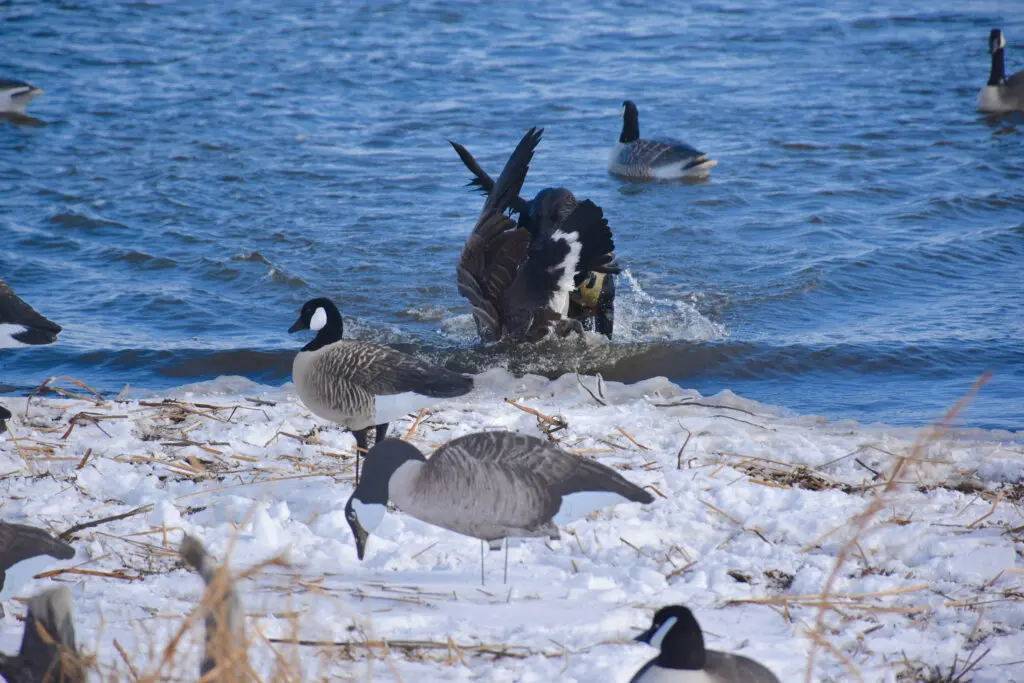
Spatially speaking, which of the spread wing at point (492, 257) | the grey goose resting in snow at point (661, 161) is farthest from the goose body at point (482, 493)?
the grey goose resting in snow at point (661, 161)

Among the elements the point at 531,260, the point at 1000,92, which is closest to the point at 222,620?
the point at 531,260

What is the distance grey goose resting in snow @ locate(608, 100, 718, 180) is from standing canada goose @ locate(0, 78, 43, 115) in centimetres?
819

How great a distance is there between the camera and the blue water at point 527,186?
27.0 ft

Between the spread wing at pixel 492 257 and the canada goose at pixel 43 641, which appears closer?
the canada goose at pixel 43 641

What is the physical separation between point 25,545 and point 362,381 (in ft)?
5.60

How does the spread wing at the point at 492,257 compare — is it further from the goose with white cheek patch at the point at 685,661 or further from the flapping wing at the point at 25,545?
the goose with white cheek patch at the point at 685,661

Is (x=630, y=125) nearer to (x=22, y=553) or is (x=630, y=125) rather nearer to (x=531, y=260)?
(x=531, y=260)

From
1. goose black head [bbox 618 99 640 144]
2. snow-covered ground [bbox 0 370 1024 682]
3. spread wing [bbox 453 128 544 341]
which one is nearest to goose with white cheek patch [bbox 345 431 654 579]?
snow-covered ground [bbox 0 370 1024 682]

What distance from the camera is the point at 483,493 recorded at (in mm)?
4031

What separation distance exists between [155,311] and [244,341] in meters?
1.14

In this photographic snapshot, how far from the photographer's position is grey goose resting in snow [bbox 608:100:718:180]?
12562 mm

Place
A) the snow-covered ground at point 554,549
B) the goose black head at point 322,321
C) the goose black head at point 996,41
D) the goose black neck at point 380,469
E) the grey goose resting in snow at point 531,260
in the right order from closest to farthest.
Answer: the snow-covered ground at point 554,549
the goose black neck at point 380,469
the goose black head at point 322,321
the grey goose resting in snow at point 531,260
the goose black head at point 996,41

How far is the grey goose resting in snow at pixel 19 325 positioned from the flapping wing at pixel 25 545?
2.23 metres

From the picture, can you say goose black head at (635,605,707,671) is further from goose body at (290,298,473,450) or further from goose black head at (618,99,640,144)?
goose black head at (618,99,640,144)
